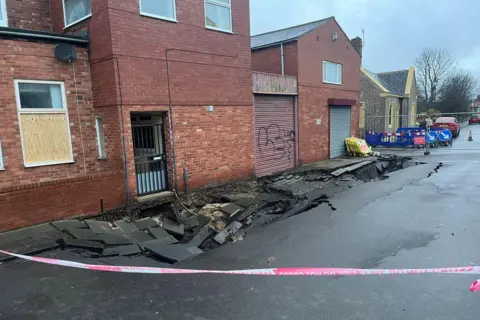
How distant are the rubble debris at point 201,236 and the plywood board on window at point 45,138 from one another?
4.04m

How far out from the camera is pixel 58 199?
702cm

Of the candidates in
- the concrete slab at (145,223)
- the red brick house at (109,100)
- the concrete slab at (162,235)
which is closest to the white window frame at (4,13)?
the red brick house at (109,100)

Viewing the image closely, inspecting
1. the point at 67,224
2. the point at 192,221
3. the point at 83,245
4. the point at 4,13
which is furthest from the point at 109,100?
the point at 4,13

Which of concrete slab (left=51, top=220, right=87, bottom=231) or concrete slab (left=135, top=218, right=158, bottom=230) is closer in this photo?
concrete slab (left=51, top=220, right=87, bottom=231)

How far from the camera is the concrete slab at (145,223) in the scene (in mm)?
7371

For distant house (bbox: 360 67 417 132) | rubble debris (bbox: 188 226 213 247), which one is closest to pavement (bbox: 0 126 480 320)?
rubble debris (bbox: 188 226 213 247)

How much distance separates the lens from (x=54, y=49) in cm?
792

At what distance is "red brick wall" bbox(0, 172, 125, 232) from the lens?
6.45 metres

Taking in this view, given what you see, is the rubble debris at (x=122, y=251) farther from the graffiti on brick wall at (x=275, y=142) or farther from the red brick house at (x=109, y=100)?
the graffiti on brick wall at (x=275, y=142)

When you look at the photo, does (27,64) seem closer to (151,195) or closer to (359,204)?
(151,195)

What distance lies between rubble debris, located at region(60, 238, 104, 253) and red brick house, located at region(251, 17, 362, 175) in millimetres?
7241

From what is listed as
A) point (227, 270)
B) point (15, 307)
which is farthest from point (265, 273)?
point (15, 307)

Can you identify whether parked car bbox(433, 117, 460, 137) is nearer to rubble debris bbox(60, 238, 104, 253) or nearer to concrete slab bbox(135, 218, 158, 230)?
concrete slab bbox(135, 218, 158, 230)

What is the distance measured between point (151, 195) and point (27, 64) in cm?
419
